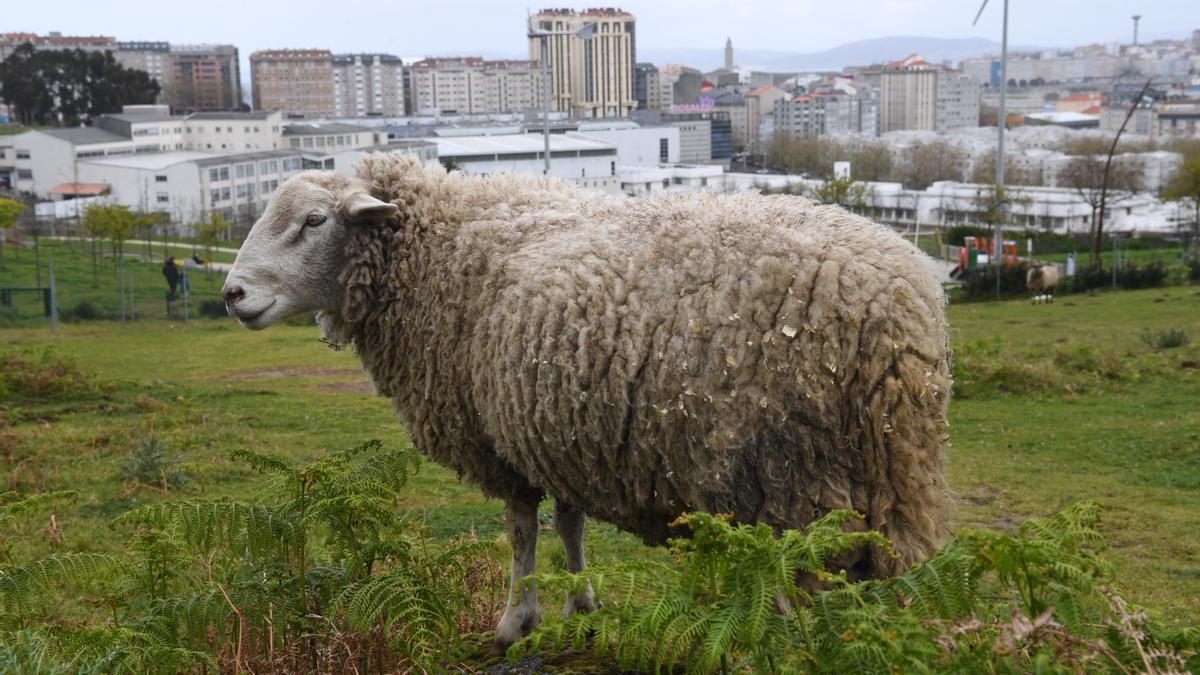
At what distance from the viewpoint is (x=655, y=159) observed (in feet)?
332

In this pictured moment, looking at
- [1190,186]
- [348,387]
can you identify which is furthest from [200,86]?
[348,387]

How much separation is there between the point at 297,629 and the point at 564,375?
1.49m

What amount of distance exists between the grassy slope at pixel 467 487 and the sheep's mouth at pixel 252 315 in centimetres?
204

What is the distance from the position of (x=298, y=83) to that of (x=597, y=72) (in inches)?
1887

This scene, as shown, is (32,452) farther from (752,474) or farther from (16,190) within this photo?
(16,190)

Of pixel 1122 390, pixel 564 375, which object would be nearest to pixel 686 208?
pixel 564 375

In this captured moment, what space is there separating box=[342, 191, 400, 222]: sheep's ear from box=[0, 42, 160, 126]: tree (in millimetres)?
105344

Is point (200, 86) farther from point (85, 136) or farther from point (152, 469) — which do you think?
point (152, 469)

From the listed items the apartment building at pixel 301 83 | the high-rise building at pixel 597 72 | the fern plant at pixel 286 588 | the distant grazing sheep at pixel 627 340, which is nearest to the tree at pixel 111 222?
the distant grazing sheep at pixel 627 340

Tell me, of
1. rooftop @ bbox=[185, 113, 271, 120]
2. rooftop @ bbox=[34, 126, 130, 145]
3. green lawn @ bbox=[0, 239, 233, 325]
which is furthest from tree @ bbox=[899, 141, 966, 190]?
green lawn @ bbox=[0, 239, 233, 325]

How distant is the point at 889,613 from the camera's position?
119 inches

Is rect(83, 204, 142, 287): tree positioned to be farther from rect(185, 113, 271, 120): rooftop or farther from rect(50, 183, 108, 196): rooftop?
rect(185, 113, 271, 120): rooftop

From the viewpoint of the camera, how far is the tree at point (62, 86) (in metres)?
99.3

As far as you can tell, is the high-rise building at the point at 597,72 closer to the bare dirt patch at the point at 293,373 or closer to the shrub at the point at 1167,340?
the bare dirt patch at the point at 293,373
